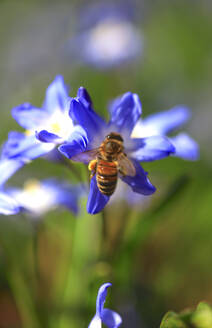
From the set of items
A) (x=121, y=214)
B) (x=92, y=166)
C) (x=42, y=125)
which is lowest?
(x=121, y=214)

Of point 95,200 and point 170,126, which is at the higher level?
point 170,126

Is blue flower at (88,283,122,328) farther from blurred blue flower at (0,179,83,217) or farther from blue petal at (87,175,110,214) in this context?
blurred blue flower at (0,179,83,217)

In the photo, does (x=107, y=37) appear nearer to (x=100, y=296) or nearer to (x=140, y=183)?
(x=140, y=183)

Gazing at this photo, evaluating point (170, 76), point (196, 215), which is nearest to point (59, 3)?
point (170, 76)

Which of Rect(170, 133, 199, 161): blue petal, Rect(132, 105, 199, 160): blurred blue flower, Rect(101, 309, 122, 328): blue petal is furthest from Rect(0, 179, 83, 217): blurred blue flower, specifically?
Rect(101, 309, 122, 328): blue petal

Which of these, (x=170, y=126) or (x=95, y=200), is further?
(x=170, y=126)

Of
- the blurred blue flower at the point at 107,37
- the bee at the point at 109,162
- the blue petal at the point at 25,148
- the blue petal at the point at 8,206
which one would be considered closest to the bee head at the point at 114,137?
the bee at the point at 109,162

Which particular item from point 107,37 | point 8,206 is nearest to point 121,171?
point 8,206

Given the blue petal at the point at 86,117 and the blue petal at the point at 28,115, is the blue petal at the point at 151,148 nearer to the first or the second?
the blue petal at the point at 86,117
